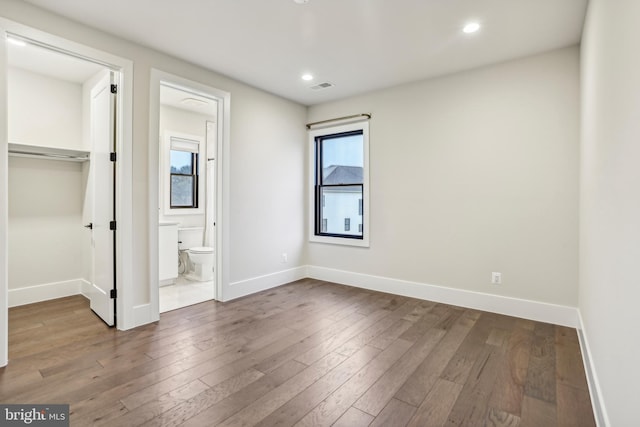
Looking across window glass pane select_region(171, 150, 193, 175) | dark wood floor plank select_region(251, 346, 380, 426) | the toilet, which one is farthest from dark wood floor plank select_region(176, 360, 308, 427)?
window glass pane select_region(171, 150, 193, 175)

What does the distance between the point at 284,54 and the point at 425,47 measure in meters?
1.41

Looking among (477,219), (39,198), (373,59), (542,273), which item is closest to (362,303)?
(477,219)

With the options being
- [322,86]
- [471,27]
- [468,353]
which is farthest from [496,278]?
[322,86]

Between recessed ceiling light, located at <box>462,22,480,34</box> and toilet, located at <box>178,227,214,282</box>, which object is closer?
recessed ceiling light, located at <box>462,22,480,34</box>

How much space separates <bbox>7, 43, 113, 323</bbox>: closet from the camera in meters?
3.59

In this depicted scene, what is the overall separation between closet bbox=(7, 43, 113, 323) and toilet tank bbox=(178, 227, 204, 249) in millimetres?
1349

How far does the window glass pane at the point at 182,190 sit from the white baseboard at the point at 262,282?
215 cm

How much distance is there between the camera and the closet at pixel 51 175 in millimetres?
3594

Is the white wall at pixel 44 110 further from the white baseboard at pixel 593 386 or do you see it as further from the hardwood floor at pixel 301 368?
the white baseboard at pixel 593 386

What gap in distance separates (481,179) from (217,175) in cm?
309

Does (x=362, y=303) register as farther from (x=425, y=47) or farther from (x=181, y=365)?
(x=425, y=47)

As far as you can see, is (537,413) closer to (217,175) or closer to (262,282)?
(262,282)

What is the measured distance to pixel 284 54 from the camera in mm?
3316

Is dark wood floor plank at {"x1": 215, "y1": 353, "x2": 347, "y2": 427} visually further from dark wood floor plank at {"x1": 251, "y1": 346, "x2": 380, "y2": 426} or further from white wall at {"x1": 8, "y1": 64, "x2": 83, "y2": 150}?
white wall at {"x1": 8, "y1": 64, "x2": 83, "y2": 150}
